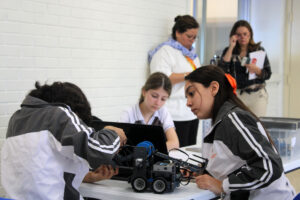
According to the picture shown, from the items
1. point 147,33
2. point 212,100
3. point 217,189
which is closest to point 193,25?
point 147,33

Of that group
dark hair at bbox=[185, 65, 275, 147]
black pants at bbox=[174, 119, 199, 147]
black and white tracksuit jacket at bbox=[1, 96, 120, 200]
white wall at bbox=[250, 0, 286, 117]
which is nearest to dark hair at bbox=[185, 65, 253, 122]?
dark hair at bbox=[185, 65, 275, 147]

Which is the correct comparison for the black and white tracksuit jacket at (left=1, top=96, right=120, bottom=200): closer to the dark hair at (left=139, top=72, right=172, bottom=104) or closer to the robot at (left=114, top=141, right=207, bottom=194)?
the robot at (left=114, top=141, right=207, bottom=194)

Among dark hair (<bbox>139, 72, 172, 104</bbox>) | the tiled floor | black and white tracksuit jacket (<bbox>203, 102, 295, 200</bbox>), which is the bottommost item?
the tiled floor

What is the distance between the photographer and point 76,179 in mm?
1874

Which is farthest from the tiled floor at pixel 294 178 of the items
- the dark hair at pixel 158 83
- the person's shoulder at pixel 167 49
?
the person's shoulder at pixel 167 49

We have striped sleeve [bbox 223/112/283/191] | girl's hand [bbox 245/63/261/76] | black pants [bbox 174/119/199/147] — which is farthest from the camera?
girl's hand [bbox 245/63/261/76]

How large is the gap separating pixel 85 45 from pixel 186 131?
4.23ft

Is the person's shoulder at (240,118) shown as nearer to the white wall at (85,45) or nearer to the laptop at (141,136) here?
the laptop at (141,136)

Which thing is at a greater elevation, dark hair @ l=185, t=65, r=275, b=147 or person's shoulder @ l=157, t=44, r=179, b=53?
person's shoulder @ l=157, t=44, r=179, b=53

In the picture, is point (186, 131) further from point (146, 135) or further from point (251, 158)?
point (251, 158)

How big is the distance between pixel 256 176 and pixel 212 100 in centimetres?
47

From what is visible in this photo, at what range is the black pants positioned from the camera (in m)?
4.18

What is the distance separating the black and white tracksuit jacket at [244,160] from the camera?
1.81m

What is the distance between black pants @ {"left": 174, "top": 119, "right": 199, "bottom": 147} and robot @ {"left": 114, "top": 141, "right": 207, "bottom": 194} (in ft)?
6.86
